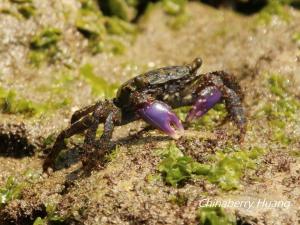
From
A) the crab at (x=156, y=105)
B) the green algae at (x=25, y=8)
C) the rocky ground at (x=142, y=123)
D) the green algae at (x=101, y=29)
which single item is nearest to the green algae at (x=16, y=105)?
the rocky ground at (x=142, y=123)

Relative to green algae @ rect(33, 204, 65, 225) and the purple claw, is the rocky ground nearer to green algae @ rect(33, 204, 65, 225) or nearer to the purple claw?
green algae @ rect(33, 204, 65, 225)

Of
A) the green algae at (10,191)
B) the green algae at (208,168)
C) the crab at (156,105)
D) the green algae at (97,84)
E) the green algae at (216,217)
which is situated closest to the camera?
the green algae at (216,217)

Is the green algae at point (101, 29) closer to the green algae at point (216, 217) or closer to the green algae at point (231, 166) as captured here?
the green algae at point (231, 166)

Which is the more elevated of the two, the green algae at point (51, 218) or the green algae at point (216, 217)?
the green algae at point (216, 217)

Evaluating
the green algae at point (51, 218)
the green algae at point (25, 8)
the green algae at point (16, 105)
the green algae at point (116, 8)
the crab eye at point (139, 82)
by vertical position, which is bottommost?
the green algae at point (51, 218)

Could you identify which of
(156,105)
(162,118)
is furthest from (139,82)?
(162,118)

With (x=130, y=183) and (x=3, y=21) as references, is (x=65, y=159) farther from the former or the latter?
(x=3, y=21)
